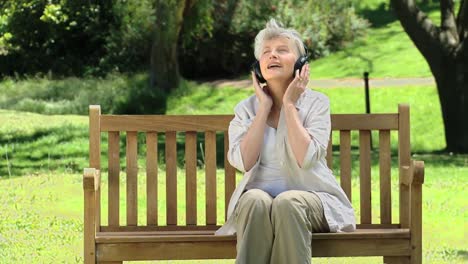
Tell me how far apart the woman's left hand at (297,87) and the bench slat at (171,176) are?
811 mm

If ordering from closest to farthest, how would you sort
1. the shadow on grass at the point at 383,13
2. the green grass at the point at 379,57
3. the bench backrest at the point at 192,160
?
the bench backrest at the point at 192,160, the green grass at the point at 379,57, the shadow on grass at the point at 383,13

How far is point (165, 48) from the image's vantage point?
20.8 metres

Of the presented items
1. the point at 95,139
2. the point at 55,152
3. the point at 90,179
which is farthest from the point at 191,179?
the point at 55,152

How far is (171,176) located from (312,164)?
934 millimetres

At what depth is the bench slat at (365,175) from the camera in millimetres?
5836

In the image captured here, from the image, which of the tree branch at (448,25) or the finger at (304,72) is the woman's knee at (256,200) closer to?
the finger at (304,72)

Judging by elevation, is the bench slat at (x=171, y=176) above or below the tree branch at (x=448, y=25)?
below

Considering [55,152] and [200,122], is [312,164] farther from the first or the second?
[55,152]

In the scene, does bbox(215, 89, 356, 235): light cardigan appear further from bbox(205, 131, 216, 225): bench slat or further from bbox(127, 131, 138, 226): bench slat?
bbox(127, 131, 138, 226): bench slat

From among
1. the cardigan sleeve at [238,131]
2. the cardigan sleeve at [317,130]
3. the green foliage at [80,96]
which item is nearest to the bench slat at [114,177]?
the cardigan sleeve at [238,131]

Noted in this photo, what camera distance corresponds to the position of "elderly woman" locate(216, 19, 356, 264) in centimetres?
494

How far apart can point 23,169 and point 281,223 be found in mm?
8021

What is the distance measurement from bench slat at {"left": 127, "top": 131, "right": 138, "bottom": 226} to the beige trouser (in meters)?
0.95

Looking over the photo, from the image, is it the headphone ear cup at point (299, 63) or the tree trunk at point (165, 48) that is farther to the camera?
the tree trunk at point (165, 48)
